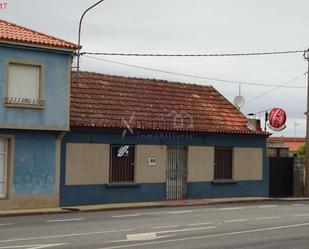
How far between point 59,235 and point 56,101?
8.85m

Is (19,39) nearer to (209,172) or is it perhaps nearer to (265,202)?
(209,172)

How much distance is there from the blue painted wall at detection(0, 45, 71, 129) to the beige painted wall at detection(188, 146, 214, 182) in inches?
256

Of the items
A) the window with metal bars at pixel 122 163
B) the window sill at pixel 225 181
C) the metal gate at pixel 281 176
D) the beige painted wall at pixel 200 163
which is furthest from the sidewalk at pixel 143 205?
the metal gate at pixel 281 176

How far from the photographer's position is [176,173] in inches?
1046

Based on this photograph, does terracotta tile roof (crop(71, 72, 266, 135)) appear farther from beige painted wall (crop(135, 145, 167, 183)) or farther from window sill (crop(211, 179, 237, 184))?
window sill (crop(211, 179, 237, 184))

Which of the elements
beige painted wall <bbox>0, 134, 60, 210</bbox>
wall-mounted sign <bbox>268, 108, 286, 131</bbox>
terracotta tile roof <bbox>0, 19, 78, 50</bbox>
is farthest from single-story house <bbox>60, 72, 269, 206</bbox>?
terracotta tile roof <bbox>0, 19, 78, 50</bbox>

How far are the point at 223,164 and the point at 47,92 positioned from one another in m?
9.43

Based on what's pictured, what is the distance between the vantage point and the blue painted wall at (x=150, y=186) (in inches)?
909

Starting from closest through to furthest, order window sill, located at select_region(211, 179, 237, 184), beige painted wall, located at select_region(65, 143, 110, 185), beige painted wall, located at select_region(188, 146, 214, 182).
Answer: beige painted wall, located at select_region(65, 143, 110, 185) < beige painted wall, located at select_region(188, 146, 214, 182) < window sill, located at select_region(211, 179, 237, 184)

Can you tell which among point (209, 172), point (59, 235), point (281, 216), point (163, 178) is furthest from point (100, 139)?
point (59, 235)

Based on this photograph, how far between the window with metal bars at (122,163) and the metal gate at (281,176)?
8.23 metres

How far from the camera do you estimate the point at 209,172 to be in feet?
90.2

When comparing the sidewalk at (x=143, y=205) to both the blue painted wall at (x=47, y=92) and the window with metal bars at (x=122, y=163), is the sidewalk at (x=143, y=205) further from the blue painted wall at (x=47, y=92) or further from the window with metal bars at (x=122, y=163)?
the blue painted wall at (x=47, y=92)

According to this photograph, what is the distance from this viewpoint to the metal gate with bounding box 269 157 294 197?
100 ft
